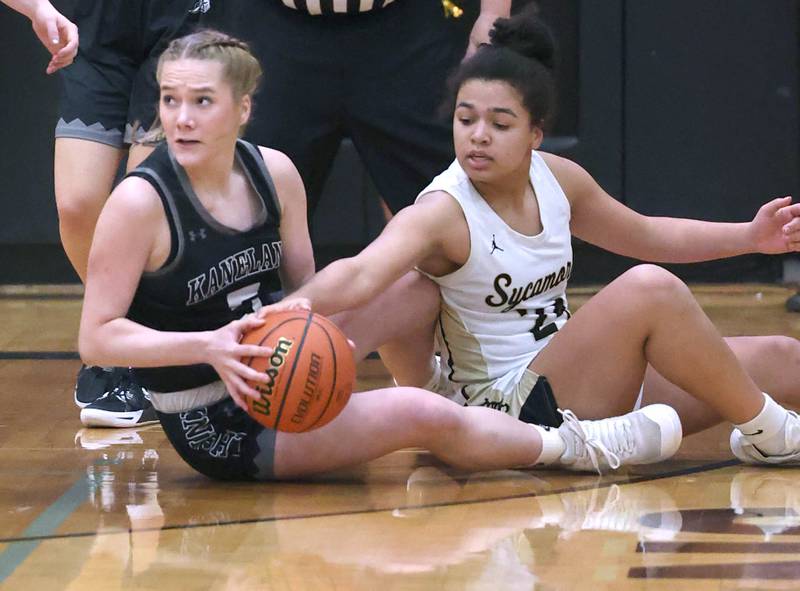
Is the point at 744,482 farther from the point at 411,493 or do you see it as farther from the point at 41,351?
the point at 41,351

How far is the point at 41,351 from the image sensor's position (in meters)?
4.70

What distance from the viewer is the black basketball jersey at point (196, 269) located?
118 inches

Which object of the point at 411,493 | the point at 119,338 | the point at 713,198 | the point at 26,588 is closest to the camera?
the point at 26,588

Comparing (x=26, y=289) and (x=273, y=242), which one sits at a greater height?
(x=273, y=242)

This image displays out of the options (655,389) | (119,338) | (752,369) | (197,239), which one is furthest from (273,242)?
(752,369)

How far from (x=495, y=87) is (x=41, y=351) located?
2058 millimetres

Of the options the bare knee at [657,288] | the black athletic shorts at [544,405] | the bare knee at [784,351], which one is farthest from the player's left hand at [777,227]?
the black athletic shorts at [544,405]

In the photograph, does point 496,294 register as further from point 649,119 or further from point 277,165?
point 649,119

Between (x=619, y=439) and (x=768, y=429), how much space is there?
1.07 ft

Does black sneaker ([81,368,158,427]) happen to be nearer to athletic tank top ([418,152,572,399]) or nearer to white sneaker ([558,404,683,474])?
athletic tank top ([418,152,572,399])

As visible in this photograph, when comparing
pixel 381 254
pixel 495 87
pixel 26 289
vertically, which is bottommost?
pixel 26 289

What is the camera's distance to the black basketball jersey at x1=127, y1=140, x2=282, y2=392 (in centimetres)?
300

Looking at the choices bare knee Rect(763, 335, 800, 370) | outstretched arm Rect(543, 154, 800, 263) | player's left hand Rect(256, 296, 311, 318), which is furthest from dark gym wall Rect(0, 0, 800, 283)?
player's left hand Rect(256, 296, 311, 318)

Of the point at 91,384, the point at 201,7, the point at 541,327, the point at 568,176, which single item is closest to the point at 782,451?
the point at 541,327
